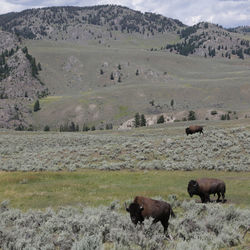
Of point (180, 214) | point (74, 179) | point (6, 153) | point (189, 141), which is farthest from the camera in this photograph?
point (6, 153)

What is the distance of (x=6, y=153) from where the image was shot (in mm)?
44844

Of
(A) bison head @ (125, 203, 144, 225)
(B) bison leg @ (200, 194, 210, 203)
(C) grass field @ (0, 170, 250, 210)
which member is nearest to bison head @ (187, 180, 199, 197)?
(B) bison leg @ (200, 194, 210, 203)

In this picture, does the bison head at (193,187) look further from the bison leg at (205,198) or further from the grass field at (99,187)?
the grass field at (99,187)

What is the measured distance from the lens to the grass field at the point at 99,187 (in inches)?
754

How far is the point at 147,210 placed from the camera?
11.5m

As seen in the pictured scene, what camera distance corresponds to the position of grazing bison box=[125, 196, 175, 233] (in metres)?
11.3

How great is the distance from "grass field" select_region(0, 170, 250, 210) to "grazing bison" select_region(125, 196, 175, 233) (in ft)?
23.0

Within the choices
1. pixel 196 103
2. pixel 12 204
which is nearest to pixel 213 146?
pixel 12 204

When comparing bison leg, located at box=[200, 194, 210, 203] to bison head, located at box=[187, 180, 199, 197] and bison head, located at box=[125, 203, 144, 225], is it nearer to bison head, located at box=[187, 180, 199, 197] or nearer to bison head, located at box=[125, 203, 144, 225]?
bison head, located at box=[187, 180, 199, 197]

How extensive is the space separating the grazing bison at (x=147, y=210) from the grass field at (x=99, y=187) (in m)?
7.01

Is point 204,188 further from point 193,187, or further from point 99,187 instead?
point 99,187

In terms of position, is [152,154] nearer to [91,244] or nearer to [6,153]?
[6,153]

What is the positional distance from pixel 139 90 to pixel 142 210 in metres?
167

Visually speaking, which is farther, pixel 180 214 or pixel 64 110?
pixel 64 110
